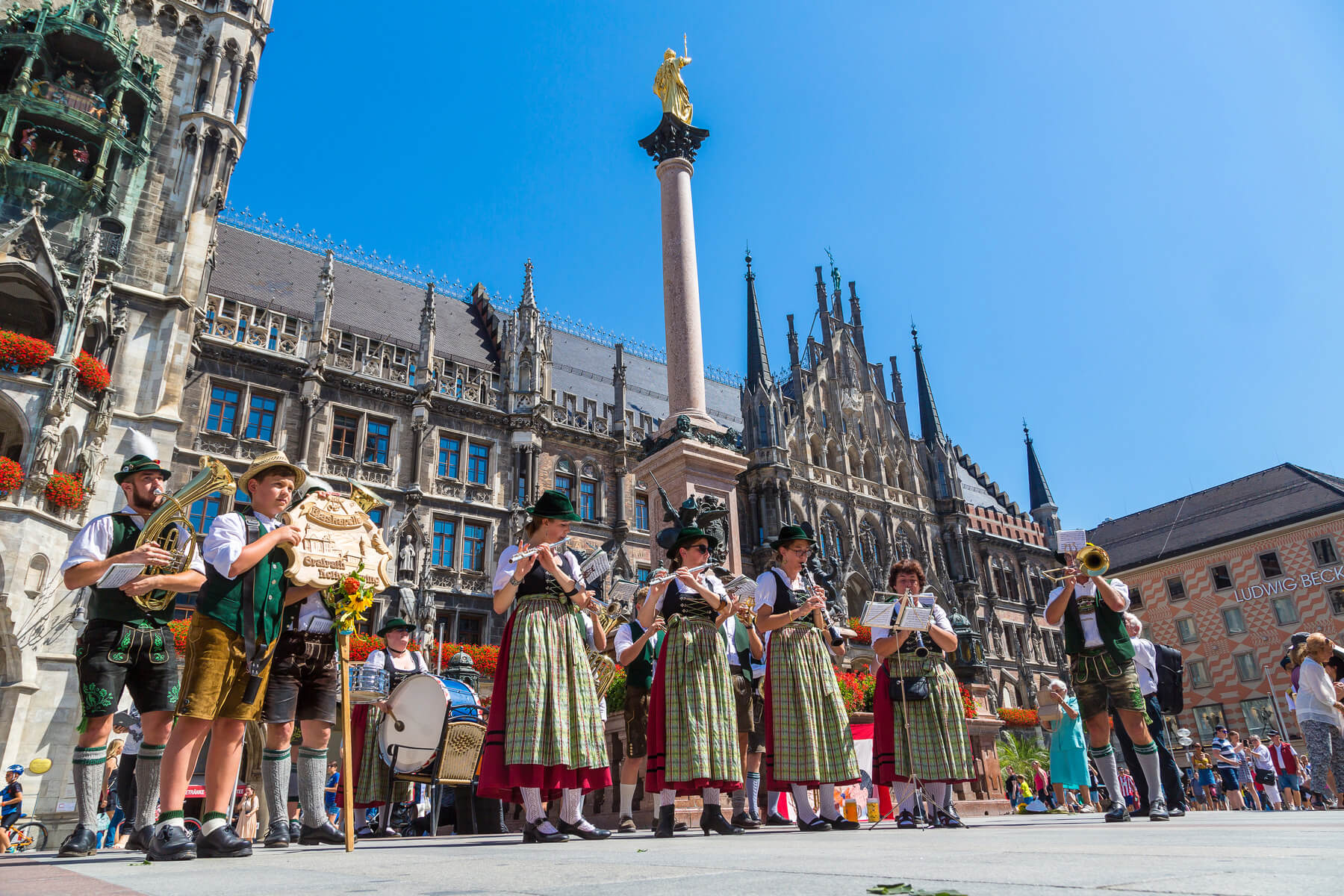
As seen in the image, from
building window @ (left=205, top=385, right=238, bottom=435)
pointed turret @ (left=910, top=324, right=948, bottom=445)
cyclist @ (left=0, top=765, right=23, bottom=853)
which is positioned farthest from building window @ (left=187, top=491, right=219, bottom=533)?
pointed turret @ (left=910, top=324, right=948, bottom=445)

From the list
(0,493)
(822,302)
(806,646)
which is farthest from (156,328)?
(822,302)

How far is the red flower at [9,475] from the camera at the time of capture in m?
17.3

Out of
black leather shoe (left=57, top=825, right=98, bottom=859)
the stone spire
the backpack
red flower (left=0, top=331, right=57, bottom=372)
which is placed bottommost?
black leather shoe (left=57, top=825, right=98, bottom=859)

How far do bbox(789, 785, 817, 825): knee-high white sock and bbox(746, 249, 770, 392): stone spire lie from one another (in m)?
31.1

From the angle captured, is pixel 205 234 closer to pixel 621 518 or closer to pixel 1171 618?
pixel 621 518

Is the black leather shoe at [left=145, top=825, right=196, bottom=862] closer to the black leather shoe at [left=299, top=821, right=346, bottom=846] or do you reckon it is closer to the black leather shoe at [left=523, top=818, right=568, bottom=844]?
the black leather shoe at [left=299, top=821, right=346, bottom=846]

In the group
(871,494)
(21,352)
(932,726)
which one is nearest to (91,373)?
(21,352)

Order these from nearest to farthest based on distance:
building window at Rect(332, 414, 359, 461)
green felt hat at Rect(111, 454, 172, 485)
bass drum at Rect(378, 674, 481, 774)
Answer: green felt hat at Rect(111, 454, 172, 485) < bass drum at Rect(378, 674, 481, 774) < building window at Rect(332, 414, 359, 461)

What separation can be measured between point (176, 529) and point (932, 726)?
5259 mm

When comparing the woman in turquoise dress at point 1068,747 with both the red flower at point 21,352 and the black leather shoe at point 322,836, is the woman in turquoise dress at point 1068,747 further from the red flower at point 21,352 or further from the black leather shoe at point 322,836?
the red flower at point 21,352

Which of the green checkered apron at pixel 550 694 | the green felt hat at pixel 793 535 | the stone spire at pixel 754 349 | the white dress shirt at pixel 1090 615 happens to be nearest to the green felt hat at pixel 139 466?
the green checkered apron at pixel 550 694

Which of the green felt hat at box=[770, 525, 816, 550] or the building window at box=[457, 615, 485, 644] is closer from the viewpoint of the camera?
the green felt hat at box=[770, 525, 816, 550]

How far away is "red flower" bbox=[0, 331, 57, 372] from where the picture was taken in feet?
59.2

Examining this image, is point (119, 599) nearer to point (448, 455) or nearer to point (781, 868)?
point (781, 868)
